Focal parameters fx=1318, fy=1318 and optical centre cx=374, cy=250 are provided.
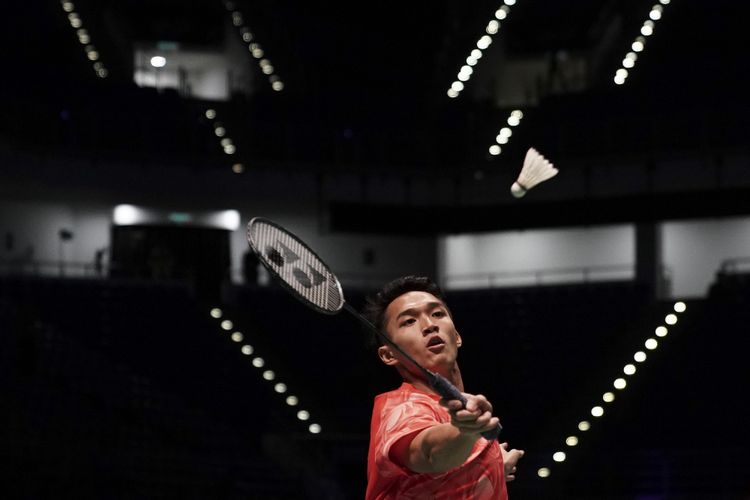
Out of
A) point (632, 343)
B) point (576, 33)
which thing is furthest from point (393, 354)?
point (576, 33)

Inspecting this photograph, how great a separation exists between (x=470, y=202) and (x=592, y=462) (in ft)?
36.1

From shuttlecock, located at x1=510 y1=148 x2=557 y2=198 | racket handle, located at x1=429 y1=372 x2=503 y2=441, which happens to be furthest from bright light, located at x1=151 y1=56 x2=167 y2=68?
racket handle, located at x1=429 y1=372 x2=503 y2=441

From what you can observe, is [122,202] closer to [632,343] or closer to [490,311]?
[490,311]

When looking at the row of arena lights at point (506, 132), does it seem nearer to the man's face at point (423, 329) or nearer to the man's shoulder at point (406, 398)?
the man's face at point (423, 329)

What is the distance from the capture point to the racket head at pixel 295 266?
4.26 meters

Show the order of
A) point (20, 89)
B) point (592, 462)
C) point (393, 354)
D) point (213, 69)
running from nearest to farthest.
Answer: point (393, 354) → point (592, 462) → point (20, 89) → point (213, 69)

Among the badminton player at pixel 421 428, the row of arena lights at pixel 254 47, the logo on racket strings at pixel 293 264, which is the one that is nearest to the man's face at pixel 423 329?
the badminton player at pixel 421 428

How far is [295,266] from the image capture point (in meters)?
4.39

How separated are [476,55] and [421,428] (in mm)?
22498

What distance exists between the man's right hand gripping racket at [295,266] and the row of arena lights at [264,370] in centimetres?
1347

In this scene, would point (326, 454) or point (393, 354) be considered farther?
point (326, 454)

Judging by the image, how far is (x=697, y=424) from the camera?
1722 centimetres

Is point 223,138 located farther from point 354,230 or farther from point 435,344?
point 435,344

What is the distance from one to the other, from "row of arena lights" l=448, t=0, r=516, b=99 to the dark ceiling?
165 mm
